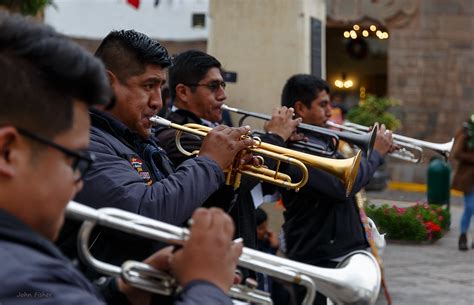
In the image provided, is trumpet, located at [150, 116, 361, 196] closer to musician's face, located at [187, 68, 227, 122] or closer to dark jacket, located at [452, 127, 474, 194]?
musician's face, located at [187, 68, 227, 122]

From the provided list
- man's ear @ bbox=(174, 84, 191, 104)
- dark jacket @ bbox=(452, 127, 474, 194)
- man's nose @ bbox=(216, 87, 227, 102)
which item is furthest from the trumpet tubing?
dark jacket @ bbox=(452, 127, 474, 194)

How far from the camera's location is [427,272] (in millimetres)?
8766

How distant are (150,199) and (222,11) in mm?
5573

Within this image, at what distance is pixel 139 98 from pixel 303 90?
251cm

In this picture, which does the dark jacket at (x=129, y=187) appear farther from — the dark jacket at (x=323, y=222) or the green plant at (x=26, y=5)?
the green plant at (x=26, y=5)

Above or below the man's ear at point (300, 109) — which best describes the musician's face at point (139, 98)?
above

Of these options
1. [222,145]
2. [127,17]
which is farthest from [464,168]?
A: [127,17]

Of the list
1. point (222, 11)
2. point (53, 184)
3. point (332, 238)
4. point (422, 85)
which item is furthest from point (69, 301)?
point (422, 85)

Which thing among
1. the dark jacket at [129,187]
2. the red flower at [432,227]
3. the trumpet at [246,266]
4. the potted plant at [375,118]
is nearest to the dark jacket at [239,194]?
the dark jacket at [129,187]

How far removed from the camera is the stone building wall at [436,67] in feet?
69.5

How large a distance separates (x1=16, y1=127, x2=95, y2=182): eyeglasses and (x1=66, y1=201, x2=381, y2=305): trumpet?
19 cm

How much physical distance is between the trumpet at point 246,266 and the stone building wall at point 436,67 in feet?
62.2

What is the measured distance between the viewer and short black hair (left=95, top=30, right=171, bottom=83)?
3.58 m

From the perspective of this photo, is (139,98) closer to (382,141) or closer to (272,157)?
(272,157)
